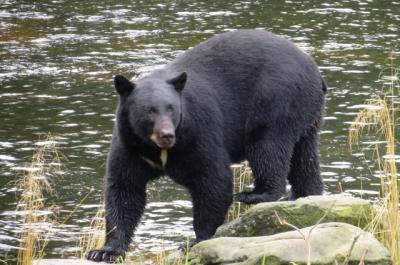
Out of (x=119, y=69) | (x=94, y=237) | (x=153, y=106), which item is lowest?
(x=119, y=69)

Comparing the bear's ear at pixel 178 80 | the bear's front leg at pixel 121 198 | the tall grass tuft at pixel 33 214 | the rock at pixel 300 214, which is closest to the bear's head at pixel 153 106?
the bear's ear at pixel 178 80

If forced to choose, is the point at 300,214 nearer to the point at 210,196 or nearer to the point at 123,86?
the point at 210,196

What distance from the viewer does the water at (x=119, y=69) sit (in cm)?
1148

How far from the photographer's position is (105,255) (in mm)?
7828

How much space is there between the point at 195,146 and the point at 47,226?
318 centimetres

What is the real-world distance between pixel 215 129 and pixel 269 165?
1.85ft

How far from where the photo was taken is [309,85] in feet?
28.4

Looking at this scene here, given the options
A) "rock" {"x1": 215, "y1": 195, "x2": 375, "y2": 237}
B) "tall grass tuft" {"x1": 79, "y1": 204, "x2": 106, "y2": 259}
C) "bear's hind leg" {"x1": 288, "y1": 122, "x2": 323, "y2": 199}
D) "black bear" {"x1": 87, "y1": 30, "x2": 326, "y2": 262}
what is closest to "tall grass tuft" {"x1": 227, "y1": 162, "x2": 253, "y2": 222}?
"bear's hind leg" {"x1": 288, "y1": 122, "x2": 323, "y2": 199}

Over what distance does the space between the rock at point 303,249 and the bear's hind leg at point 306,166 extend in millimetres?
2317

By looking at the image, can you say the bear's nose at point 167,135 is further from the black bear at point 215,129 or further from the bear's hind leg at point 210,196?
the bear's hind leg at point 210,196

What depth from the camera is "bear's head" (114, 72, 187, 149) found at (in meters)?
7.42

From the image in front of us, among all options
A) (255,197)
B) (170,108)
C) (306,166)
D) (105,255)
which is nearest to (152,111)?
(170,108)

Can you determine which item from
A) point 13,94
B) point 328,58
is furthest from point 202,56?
point 328,58

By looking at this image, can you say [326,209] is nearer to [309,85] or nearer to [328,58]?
[309,85]
